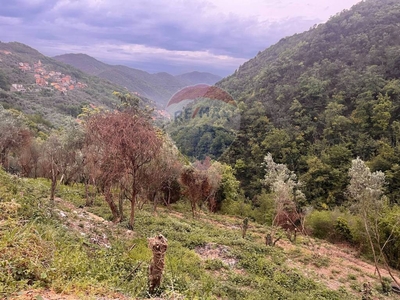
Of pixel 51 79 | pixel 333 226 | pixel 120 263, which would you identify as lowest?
pixel 333 226

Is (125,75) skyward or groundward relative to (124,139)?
skyward

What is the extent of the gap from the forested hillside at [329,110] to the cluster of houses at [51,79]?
57.3 metres

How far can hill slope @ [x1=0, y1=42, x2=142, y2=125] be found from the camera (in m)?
64.6

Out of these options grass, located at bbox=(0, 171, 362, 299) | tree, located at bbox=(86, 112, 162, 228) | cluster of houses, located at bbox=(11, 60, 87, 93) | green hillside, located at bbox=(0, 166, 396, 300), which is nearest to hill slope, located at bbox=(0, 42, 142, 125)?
cluster of houses, located at bbox=(11, 60, 87, 93)

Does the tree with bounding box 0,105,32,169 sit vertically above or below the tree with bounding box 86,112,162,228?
below

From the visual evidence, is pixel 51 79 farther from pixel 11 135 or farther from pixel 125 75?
pixel 11 135

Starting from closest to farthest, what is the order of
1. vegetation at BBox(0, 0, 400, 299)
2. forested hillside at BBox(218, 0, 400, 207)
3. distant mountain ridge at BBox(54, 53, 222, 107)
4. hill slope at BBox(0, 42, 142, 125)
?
1. vegetation at BBox(0, 0, 400, 299)
2. forested hillside at BBox(218, 0, 400, 207)
3. hill slope at BBox(0, 42, 142, 125)
4. distant mountain ridge at BBox(54, 53, 222, 107)

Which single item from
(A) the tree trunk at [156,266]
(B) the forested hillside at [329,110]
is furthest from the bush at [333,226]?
(A) the tree trunk at [156,266]

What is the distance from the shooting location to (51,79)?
286 ft

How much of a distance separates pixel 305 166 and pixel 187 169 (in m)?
21.7

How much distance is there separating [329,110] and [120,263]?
123ft

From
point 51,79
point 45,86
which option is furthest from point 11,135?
point 51,79

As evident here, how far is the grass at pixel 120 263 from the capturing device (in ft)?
11.9

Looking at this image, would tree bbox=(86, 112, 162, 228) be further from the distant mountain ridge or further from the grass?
the distant mountain ridge
